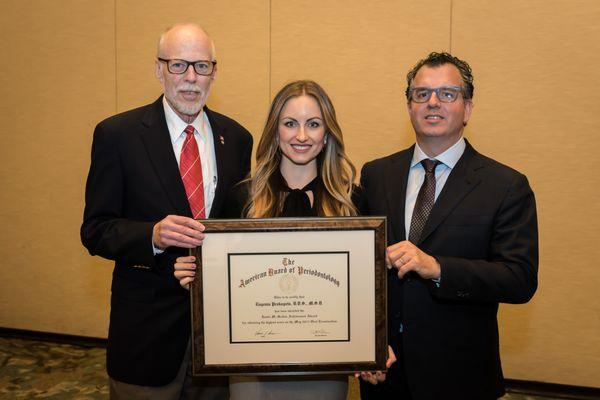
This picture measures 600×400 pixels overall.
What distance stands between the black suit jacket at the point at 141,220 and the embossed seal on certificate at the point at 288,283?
0.61 m

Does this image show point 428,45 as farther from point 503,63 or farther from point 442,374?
point 442,374

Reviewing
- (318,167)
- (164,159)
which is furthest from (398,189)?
(164,159)

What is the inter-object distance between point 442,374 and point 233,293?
2.91 ft

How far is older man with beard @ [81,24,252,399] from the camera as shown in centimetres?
236

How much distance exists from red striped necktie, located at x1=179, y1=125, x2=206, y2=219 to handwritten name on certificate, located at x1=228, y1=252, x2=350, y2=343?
0.55 meters

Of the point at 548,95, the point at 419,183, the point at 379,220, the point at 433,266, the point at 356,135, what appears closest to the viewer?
the point at 379,220

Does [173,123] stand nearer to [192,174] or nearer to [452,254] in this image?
[192,174]

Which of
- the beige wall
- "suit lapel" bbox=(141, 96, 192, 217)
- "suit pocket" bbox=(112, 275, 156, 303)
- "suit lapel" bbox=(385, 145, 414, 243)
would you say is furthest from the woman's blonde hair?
the beige wall

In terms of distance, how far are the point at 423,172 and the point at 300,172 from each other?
0.51 meters

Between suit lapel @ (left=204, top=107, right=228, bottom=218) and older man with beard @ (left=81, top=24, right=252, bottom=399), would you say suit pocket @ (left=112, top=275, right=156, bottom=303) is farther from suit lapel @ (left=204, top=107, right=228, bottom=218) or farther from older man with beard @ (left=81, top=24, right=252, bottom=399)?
suit lapel @ (left=204, top=107, right=228, bottom=218)

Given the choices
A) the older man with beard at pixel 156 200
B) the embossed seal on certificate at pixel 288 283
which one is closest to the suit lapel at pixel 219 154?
the older man with beard at pixel 156 200

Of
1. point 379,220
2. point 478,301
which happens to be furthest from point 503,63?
point 379,220

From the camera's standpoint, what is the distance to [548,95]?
4.03m

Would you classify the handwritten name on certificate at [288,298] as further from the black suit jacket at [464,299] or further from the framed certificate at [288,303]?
the black suit jacket at [464,299]
